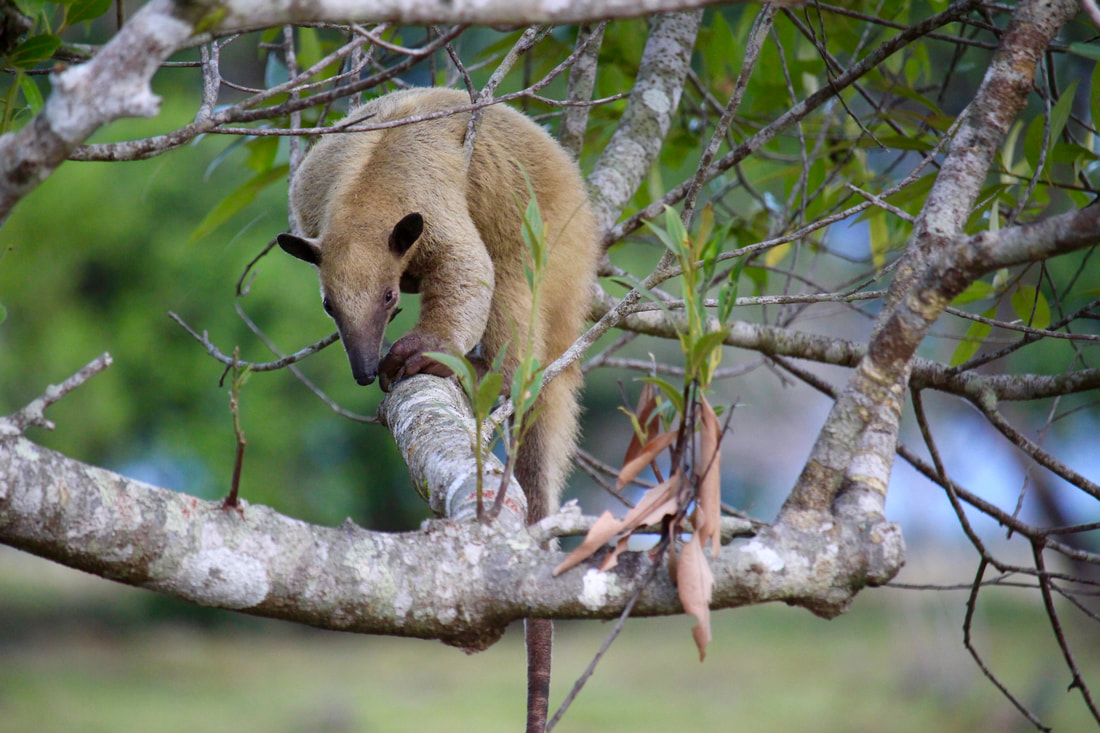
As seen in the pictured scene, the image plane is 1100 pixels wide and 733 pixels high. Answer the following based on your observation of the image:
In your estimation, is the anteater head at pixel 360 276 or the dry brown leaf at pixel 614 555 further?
the anteater head at pixel 360 276

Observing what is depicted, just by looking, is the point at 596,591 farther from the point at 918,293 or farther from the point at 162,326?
the point at 162,326

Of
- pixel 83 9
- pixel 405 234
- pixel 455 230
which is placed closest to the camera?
pixel 83 9

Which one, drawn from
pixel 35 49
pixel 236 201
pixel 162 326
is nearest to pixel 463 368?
pixel 35 49

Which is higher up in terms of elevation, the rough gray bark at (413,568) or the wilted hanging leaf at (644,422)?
the wilted hanging leaf at (644,422)

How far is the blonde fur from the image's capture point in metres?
Answer: 2.98

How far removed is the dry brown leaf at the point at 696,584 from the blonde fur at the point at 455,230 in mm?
1724

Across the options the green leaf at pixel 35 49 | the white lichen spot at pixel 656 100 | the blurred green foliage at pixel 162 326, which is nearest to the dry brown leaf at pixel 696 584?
the green leaf at pixel 35 49

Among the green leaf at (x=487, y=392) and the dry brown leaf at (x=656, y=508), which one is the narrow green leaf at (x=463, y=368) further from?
the dry brown leaf at (x=656, y=508)

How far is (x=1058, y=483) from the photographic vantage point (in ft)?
34.9

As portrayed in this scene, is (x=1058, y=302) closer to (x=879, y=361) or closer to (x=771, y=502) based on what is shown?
(x=879, y=361)

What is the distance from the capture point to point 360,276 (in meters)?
2.96

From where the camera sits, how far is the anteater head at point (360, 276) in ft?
9.61

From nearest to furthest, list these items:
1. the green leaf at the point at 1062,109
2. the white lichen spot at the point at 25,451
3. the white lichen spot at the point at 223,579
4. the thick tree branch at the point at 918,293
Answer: the white lichen spot at the point at 25,451, the white lichen spot at the point at 223,579, the thick tree branch at the point at 918,293, the green leaf at the point at 1062,109

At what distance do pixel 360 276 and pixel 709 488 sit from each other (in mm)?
1986
